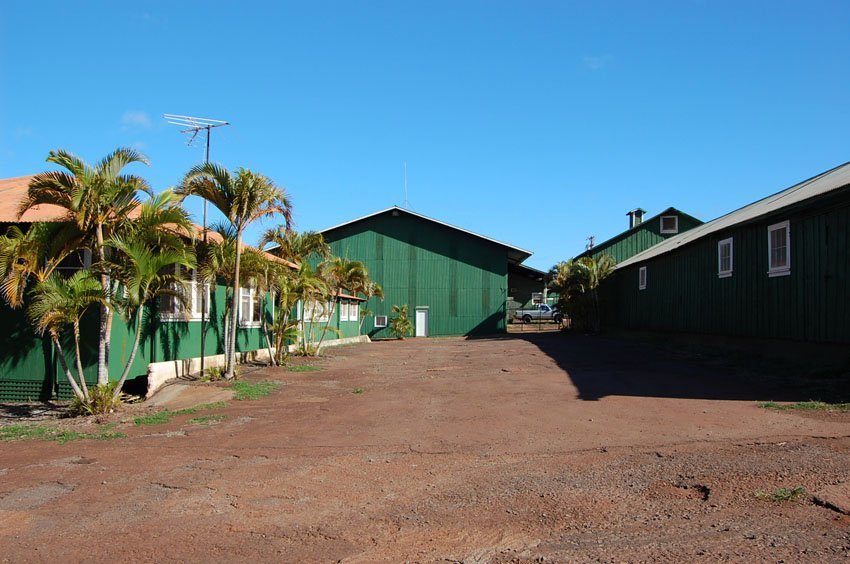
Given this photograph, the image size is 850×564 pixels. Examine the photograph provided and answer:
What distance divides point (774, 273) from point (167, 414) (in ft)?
45.1

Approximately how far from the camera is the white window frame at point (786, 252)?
1445cm

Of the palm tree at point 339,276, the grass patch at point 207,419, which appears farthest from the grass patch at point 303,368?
the grass patch at point 207,419

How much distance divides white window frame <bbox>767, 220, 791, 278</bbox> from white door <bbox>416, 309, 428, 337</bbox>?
25.6m

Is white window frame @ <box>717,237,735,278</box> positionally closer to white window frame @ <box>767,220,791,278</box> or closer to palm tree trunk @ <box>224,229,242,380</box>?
white window frame @ <box>767,220,791,278</box>

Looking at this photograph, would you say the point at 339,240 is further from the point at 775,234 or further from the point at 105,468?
the point at 105,468

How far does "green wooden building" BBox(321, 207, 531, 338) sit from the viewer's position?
128 ft

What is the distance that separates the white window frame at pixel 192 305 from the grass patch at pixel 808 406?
444 inches

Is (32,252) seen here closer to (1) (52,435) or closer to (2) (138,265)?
(2) (138,265)

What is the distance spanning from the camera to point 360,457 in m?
7.11

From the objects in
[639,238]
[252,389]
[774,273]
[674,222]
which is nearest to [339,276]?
[252,389]

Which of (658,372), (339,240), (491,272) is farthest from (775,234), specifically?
(339,240)

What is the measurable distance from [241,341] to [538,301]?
4060cm

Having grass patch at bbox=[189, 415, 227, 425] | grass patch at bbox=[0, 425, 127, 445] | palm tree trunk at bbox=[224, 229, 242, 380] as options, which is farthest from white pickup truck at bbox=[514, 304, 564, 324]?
grass patch at bbox=[0, 425, 127, 445]

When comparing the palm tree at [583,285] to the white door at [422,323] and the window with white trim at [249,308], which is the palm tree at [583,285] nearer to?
the white door at [422,323]
